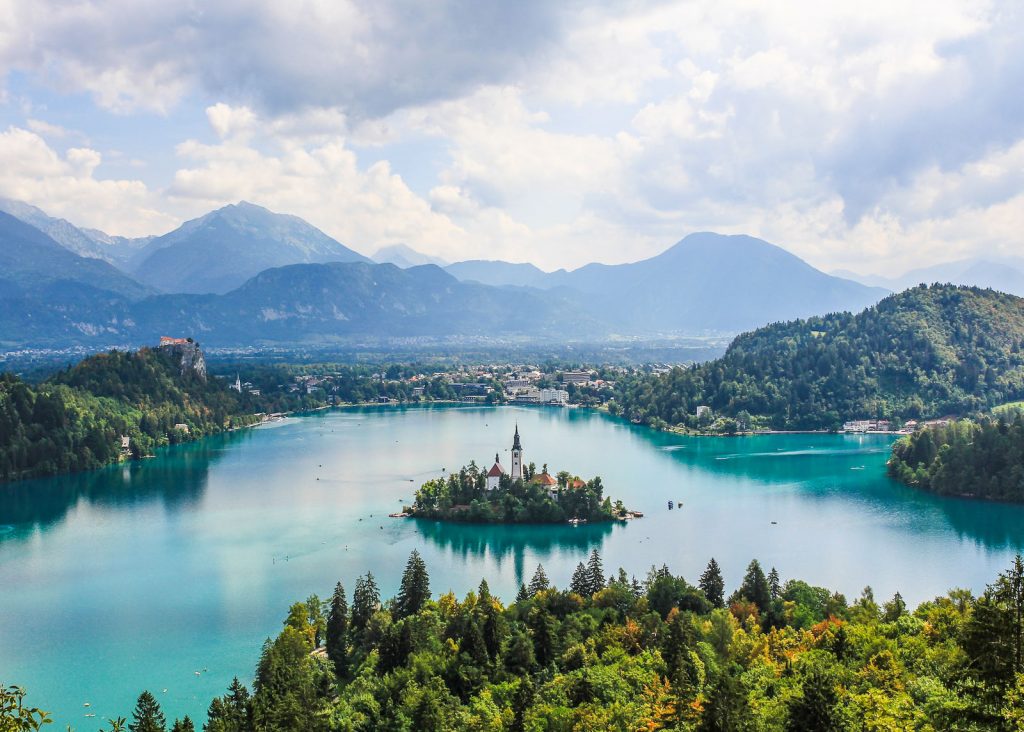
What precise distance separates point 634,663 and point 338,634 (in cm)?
681

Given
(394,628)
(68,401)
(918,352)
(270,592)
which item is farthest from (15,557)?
(918,352)

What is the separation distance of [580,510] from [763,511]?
754cm

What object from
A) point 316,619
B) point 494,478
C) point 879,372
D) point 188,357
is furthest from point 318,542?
point 879,372

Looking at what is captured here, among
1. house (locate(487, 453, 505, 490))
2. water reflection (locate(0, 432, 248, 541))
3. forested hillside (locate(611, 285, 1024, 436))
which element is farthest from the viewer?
forested hillside (locate(611, 285, 1024, 436))

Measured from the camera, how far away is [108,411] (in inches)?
2073

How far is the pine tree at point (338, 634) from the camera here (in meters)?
18.7

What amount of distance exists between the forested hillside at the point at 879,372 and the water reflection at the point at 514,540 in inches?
1231

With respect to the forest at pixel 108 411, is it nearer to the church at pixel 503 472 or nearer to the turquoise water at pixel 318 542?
the turquoise water at pixel 318 542

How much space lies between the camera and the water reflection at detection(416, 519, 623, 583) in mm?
28161

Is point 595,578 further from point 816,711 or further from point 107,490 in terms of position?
point 107,490

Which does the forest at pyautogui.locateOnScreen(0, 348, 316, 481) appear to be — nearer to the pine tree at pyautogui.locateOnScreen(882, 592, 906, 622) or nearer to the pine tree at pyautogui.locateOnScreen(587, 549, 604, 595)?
the pine tree at pyautogui.locateOnScreen(587, 549, 604, 595)

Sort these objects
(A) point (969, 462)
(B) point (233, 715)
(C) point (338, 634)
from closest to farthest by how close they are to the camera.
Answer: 1. (B) point (233, 715)
2. (C) point (338, 634)
3. (A) point (969, 462)

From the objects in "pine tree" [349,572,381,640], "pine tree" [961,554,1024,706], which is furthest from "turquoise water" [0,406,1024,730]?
"pine tree" [961,554,1024,706]

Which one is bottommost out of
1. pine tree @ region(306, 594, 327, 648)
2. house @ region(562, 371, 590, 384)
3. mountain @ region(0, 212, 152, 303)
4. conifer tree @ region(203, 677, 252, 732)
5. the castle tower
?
pine tree @ region(306, 594, 327, 648)
